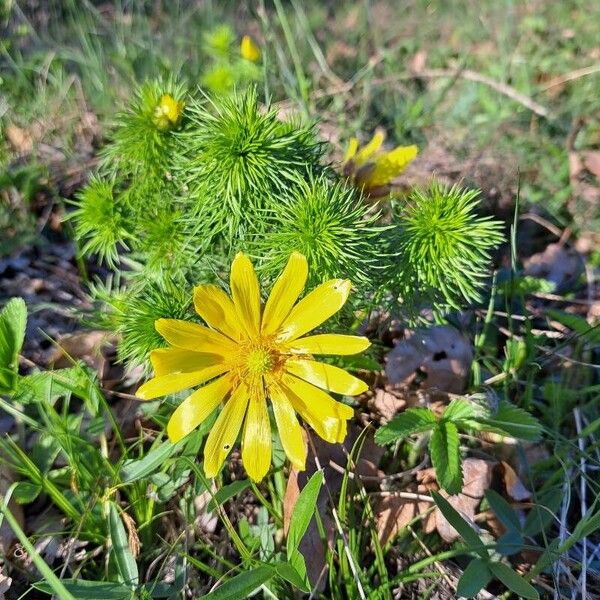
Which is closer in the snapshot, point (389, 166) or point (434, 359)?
point (389, 166)

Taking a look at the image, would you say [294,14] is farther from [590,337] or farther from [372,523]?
[372,523]

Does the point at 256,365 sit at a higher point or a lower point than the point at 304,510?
higher

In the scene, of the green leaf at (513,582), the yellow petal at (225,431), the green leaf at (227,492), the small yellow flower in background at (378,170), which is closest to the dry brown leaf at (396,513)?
the green leaf at (513,582)

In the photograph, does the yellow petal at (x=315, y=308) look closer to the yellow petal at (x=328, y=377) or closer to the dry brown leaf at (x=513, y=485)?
the yellow petal at (x=328, y=377)

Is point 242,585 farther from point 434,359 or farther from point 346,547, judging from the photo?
point 434,359

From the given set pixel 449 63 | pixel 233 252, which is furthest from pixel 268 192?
pixel 449 63

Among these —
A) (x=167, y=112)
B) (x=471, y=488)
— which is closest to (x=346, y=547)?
(x=471, y=488)
